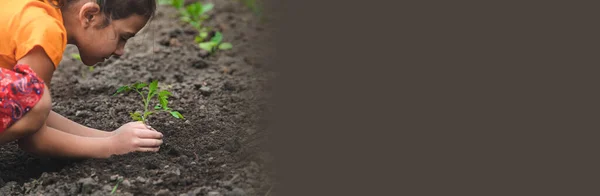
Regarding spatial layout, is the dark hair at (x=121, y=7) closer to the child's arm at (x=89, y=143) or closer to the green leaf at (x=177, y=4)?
the child's arm at (x=89, y=143)

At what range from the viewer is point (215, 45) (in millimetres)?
4172

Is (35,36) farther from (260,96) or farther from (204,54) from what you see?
(204,54)

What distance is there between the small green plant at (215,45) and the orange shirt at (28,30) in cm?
156

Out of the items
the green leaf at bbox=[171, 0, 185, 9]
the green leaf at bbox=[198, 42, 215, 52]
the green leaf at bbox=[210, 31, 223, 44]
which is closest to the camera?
the green leaf at bbox=[198, 42, 215, 52]

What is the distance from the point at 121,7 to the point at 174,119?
21.2 inches

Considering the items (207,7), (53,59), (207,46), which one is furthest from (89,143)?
(207,7)

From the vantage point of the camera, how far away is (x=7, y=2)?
261 centimetres

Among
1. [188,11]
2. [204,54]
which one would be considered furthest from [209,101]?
[188,11]

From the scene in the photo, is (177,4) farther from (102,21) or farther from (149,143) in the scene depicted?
(149,143)

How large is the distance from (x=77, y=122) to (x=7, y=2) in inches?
26.6

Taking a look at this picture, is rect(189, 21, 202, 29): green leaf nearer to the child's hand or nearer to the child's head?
the child's head

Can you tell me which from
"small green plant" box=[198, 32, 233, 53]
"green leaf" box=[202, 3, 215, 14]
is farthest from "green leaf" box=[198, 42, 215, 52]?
"green leaf" box=[202, 3, 215, 14]

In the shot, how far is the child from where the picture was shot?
245cm

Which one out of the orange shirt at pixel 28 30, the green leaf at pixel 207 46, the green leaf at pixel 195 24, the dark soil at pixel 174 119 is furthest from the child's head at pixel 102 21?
the green leaf at pixel 195 24
